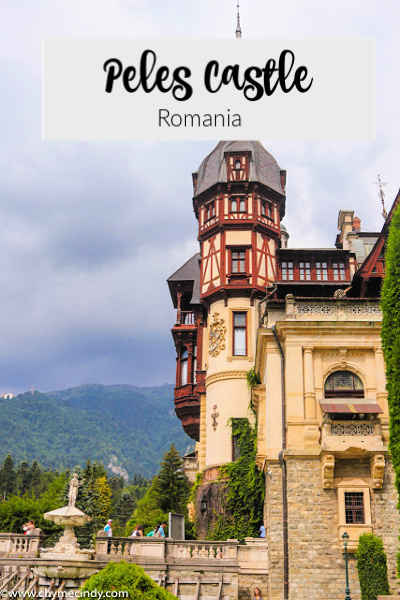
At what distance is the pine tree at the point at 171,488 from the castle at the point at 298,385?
1836 cm

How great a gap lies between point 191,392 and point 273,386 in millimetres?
17169

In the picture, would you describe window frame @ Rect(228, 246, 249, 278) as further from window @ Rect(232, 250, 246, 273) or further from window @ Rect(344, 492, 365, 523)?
window @ Rect(344, 492, 365, 523)

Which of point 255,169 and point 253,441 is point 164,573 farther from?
point 255,169

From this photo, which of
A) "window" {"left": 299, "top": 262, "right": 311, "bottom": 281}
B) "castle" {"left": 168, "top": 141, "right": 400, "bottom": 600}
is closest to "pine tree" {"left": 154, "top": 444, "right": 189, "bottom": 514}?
"castle" {"left": 168, "top": 141, "right": 400, "bottom": 600}

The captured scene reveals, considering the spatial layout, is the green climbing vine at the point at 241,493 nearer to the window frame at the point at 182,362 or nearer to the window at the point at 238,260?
the window at the point at 238,260

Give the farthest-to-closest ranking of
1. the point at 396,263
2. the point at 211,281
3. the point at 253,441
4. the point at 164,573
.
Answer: the point at 211,281 → the point at 253,441 → the point at 164,573 → the point at 396,263

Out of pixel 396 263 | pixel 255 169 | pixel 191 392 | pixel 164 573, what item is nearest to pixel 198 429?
pixel 191 392

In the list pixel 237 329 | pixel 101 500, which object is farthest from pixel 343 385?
pixel 101 500

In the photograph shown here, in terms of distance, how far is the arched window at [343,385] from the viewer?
2988 cm

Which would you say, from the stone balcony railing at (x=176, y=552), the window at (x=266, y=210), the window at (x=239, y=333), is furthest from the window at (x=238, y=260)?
the stone balcony railing at (x=176, y=552)

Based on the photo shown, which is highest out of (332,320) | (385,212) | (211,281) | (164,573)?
(385,212)

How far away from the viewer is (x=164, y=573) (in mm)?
26328

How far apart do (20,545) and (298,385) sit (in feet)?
44.3

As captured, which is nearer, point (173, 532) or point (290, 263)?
point (173, 532)
